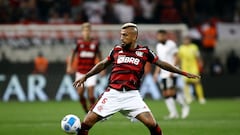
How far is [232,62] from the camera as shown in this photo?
29.6m

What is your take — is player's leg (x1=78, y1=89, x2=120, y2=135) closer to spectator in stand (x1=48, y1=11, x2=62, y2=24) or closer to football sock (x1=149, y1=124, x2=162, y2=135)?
football sock (x1=149, y1=124, x2=162, y2=135)

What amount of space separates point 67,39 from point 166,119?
1103 centimetres

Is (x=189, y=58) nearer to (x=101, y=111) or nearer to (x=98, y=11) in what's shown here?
(x=98, y=11)

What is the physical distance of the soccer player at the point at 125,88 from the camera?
1112 cm

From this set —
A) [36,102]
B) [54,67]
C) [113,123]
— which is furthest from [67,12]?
[113,123]

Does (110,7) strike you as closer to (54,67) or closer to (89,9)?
(89,9)

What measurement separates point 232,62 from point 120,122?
13.0m

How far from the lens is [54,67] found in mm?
28375

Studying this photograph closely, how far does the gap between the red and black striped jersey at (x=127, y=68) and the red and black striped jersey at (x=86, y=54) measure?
24.8 feet

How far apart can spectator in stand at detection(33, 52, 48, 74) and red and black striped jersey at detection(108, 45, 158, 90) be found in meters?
16.9

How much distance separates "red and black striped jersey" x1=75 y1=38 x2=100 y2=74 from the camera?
18.9 meters

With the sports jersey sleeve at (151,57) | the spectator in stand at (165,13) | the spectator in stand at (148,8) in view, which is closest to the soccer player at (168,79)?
the sports jersey sleeve at (151,57)

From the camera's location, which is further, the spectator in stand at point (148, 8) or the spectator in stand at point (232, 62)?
the spectator in stand at point (148, 8)

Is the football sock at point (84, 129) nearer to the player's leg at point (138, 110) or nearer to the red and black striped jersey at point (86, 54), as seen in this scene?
the player's leg at point (138, 110)
